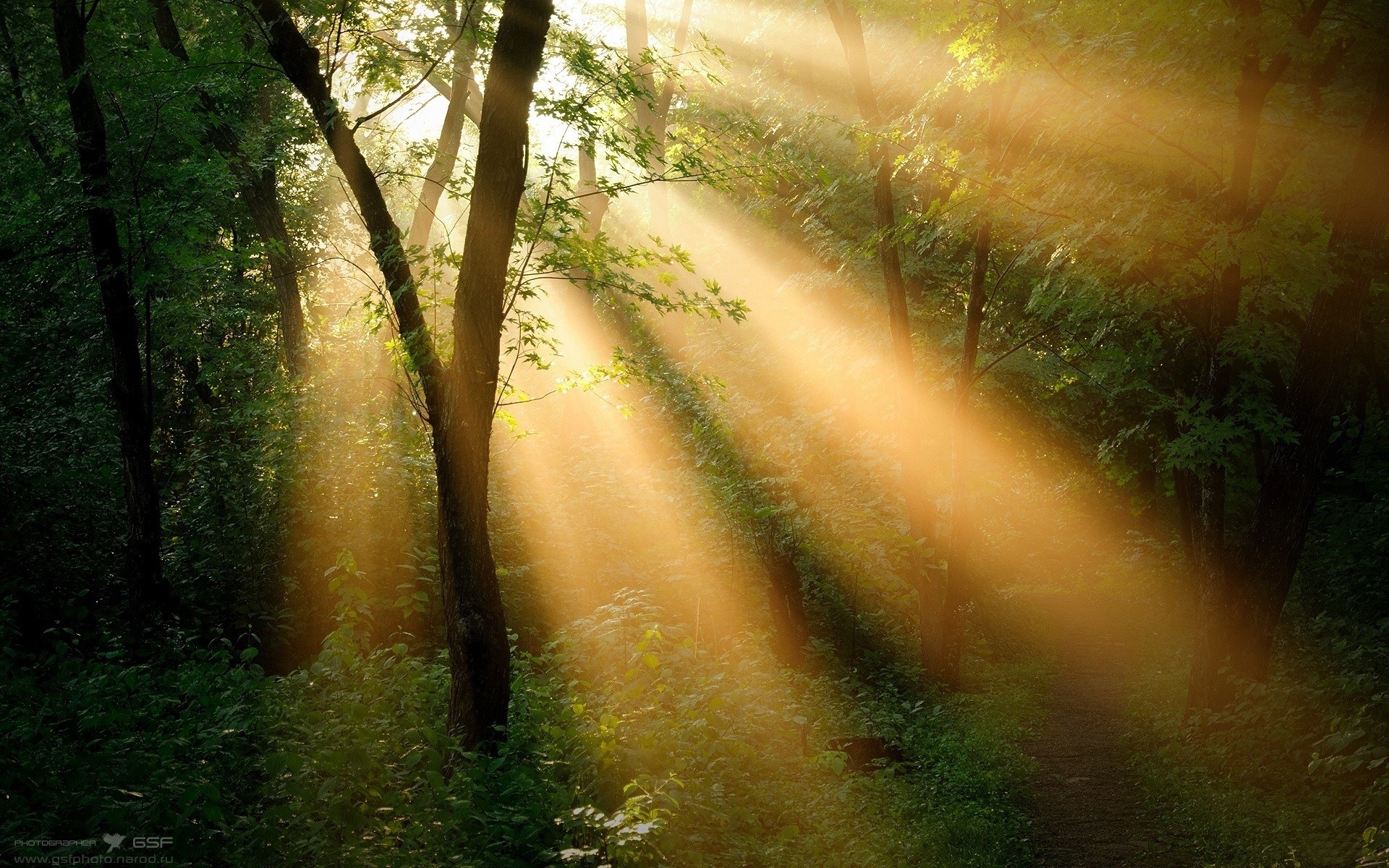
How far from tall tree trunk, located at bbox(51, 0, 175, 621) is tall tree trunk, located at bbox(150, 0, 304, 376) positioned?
8.10ft

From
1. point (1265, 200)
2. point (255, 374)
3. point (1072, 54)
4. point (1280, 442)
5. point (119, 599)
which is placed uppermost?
point (255, 374)

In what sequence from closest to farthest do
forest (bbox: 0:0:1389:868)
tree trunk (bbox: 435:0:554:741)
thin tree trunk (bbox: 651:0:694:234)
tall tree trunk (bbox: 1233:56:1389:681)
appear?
forest (bbox: 0:0:1389:868), tree trunk (bbox: 435:0:554:741), tall tree trunk (bbox: 1233:56:1389:681), thin tree trunk (bbox: 651:0:694:234)

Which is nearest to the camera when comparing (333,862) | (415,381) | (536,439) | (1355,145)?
(333,862)

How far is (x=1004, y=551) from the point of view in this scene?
2391 cm

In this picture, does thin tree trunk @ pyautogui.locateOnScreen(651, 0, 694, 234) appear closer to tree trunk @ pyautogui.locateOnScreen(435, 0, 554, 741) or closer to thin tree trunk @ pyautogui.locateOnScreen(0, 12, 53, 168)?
thin tree trunk @ pyautogui.locateOnScreen(0, 12, 53, 168)

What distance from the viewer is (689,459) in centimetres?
1773

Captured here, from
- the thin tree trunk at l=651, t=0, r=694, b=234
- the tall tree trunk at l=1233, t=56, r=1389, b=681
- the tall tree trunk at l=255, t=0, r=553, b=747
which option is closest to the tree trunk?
the tall tree trunk at l=255, t=0, r=553, b=747

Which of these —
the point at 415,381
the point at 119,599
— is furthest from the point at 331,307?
the point at 415,381

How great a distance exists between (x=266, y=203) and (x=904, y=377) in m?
11.8

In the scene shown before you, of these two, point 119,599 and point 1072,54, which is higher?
point 1072,54

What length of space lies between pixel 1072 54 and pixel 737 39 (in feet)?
39.2

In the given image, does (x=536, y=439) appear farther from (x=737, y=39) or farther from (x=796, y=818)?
(x=796, y=818)

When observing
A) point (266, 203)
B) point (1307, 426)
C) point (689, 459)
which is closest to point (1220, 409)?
point (1307, 426)

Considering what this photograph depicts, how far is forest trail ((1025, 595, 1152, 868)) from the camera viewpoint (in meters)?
7.71
